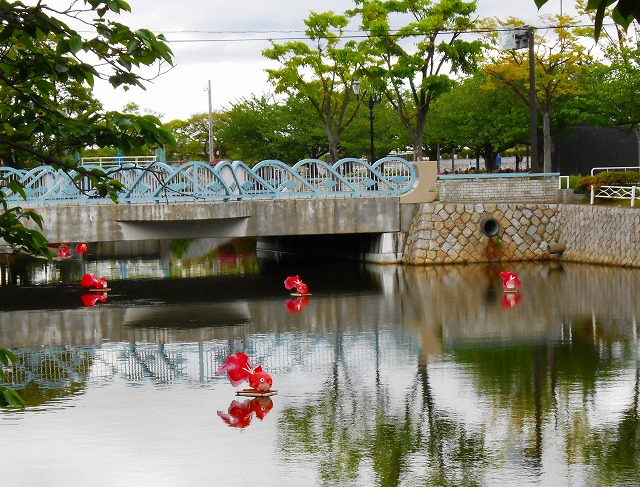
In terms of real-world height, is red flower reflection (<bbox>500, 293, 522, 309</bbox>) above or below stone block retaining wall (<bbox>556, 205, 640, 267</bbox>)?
below

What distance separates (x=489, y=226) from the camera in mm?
36062

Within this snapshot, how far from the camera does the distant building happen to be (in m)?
51.8

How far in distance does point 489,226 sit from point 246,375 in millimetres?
20941

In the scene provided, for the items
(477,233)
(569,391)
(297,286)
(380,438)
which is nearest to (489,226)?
Answer: (477,233)

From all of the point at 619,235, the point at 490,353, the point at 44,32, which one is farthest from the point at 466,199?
the point at 44,32

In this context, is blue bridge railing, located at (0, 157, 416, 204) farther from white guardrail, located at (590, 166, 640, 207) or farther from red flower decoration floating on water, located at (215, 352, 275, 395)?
red flower decoration floating on water, located at (215, 352, 275, 395)

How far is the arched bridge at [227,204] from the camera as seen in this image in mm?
32375

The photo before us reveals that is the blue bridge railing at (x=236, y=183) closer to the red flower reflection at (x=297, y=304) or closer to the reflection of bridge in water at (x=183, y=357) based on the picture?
the red flower reflection at (x=297, y=304)

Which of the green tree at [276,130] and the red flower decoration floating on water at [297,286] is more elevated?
the green tree at [276,130]

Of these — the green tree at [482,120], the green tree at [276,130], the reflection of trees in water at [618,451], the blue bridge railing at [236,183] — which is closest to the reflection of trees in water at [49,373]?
the reflection of trees in water at [618,451]

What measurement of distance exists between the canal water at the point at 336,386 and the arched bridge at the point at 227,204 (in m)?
2.86

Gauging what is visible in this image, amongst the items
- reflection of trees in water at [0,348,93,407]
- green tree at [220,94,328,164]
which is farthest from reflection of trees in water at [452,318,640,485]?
green tree at [220,94,328,164]

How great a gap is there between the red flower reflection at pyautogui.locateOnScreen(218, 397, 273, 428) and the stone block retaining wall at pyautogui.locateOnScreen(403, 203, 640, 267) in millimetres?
19951

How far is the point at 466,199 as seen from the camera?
119 feet
